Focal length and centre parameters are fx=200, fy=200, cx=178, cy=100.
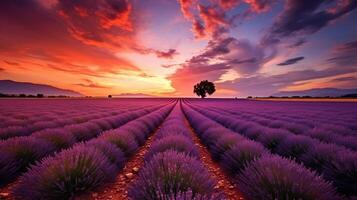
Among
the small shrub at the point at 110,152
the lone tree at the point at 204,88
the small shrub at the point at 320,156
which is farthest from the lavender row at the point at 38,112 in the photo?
the lone tree at the point at 204,88

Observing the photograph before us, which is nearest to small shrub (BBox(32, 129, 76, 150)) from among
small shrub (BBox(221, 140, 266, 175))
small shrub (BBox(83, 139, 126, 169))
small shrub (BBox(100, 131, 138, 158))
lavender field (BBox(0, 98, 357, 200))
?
lavender field (BBox(0, 98, 357, 200))

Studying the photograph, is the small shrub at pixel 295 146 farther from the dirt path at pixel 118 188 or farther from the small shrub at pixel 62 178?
the small shrub at pixel 62 178

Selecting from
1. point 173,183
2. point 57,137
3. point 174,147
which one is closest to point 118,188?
point 174,147

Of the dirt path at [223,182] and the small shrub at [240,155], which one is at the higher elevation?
the small shrub at [240,155]

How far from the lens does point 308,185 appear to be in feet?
6.52

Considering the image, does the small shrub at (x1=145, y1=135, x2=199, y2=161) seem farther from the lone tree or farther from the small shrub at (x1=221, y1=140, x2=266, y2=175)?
the lone tree

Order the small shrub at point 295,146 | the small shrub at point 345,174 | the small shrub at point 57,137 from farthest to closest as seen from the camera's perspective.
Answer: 1. the small shrub at point 57,137
2. the small shrub at point 295,146
3. the small shrub at point 345,174

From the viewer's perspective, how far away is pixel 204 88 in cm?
7269

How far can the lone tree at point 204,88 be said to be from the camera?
72.1 m

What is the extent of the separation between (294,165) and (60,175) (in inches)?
111

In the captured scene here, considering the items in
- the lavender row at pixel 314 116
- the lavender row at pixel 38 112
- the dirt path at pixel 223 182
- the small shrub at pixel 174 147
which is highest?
the small shrub at pixel 174 147

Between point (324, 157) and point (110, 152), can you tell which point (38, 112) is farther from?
point (324, 157)

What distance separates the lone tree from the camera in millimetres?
72125

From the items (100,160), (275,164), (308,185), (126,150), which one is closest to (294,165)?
(275,164)
